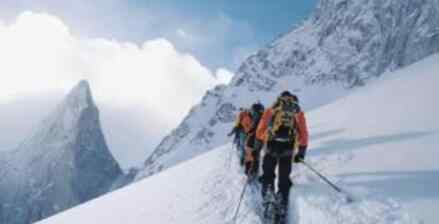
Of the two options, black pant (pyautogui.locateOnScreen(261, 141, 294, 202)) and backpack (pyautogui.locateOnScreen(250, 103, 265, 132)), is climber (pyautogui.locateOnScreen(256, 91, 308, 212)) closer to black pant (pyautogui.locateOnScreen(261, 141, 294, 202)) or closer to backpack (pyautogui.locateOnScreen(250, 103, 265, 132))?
black pant (pyautogui.locateOnScreen(261, 141, 294, 202))

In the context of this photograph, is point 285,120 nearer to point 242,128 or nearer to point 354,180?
point 354,180

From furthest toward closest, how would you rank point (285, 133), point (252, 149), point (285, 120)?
1. point (252, 149)
2. point (285, 133)
3. point (285, 120)

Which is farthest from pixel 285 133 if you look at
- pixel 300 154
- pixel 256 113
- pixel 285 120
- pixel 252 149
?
pixel 256 113

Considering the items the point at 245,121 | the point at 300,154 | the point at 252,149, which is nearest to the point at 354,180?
the point at 300,154

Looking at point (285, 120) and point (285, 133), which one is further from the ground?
point (285, 120)

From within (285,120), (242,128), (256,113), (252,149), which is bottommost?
(285,120)

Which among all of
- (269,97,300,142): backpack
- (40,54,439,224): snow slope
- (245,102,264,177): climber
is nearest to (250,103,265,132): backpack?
(245,102,264,177): climber

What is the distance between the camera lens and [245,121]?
17375 mm

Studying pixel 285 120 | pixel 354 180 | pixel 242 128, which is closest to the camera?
pixel 285 120

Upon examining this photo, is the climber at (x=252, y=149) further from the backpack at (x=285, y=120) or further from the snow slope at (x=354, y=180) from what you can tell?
the backpack at (x=285, y=120)

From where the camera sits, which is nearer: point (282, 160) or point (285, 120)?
point (285, 120)

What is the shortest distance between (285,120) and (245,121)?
19.9 ft

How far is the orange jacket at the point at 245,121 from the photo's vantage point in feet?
56.0

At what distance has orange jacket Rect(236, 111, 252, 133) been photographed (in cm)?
1707
